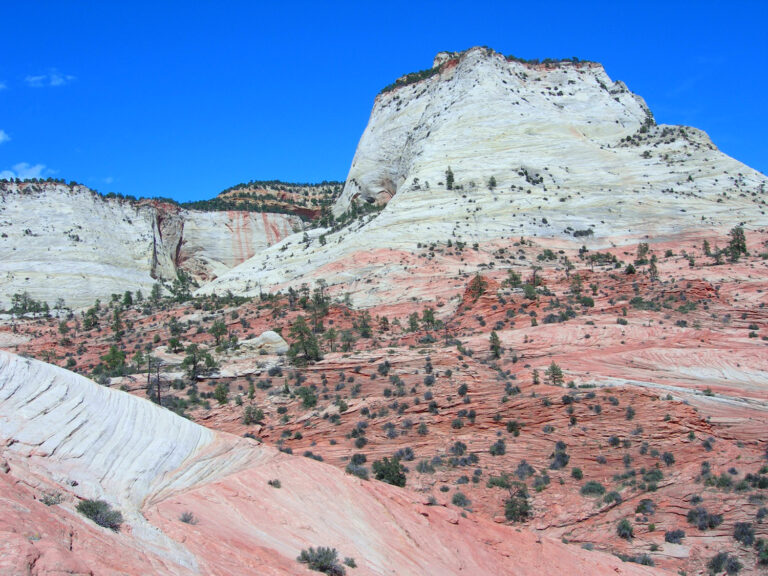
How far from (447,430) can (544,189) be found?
46.2 m

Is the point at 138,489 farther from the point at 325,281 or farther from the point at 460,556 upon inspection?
the point at 325,281

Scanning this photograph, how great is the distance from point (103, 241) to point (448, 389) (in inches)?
2571

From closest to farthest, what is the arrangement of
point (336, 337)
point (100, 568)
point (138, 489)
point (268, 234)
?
1. point (100, 568)
2. point (138, 489)
3. point (336, 337)
4. point (268, 234)

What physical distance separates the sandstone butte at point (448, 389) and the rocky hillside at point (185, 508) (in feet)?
0.18

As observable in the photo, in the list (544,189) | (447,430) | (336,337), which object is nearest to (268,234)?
(544,189)

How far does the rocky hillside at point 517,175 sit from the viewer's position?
187 ft

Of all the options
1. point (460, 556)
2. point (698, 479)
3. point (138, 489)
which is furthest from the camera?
point (698, 479)

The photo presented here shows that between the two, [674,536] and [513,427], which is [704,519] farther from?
[513,427]

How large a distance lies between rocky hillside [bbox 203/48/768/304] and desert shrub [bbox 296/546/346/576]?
35.6m

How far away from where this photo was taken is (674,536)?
1691 centimetres

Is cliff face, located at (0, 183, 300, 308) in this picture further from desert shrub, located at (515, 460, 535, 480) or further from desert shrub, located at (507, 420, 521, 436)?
desert shrub, located at (515, 460, 535, 480)

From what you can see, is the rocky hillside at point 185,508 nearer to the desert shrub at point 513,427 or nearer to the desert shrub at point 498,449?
the desert shrub at point 498,449

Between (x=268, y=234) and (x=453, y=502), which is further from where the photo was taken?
(x=268, y=234)

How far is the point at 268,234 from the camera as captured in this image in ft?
319
